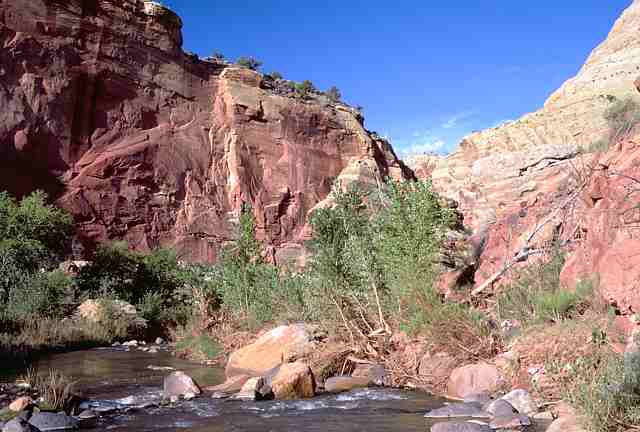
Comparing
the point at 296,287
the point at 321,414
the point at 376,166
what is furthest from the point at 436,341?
the point at 376,166

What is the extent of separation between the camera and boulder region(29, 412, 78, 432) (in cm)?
659

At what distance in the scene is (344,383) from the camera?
9.08 meters

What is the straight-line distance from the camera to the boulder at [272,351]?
10.3 meters

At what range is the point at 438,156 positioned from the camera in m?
49.1

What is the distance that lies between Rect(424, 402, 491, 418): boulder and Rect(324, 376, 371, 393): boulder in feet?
7.27

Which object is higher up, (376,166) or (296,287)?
(376,166)

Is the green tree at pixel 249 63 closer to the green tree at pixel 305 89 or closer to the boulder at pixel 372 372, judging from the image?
the green tree at pixel 305 89

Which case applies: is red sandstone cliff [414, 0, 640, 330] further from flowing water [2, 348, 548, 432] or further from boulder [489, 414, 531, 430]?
flowing water [2, 348, 548, 432]

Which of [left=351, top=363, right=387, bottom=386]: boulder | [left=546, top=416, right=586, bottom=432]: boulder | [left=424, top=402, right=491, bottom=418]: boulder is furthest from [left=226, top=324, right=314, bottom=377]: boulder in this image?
[left=546, top=416, right=586, bottom=432]: boulder

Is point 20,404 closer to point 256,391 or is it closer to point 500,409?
point 256,391

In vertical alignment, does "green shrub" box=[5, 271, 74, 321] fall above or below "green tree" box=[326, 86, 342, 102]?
below

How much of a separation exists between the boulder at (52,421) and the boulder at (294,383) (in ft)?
9.23

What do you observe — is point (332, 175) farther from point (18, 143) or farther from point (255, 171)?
point (18, 143)

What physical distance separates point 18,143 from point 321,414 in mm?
26542
